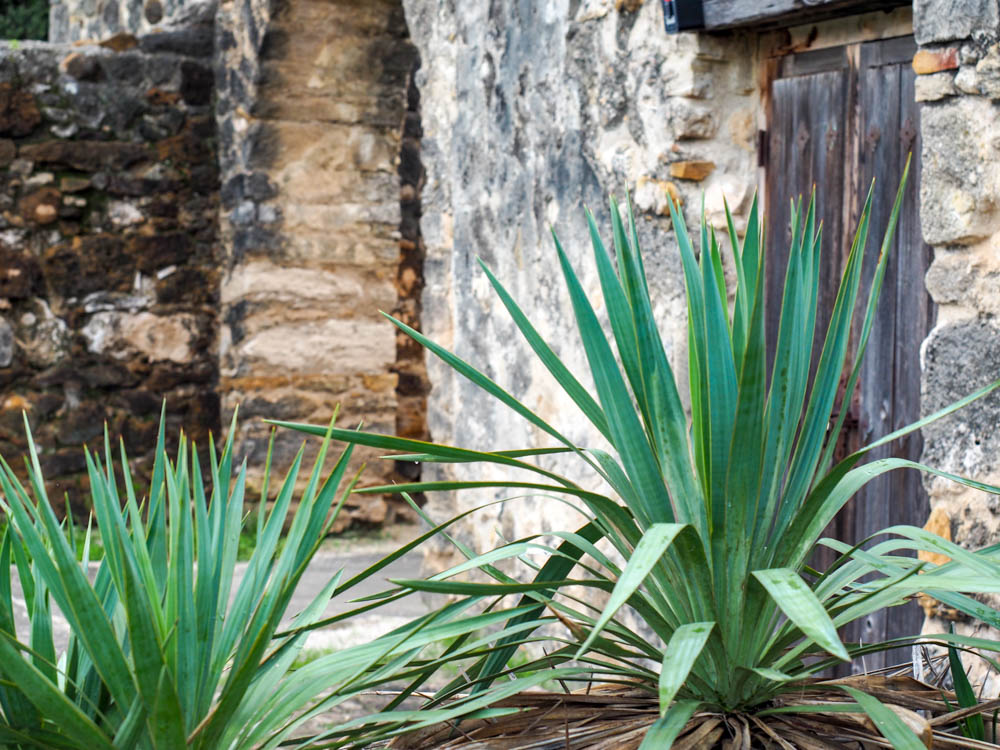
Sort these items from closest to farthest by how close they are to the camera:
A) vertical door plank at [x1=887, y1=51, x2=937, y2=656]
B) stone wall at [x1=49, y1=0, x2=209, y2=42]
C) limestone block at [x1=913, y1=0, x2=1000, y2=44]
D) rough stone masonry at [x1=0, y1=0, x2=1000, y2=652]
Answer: limestone block at [x1=913, y1=0, x2=1000, y2=44], rough stone masonry at [x1=0, y1=0, x2=1000, y2=652], vertical door plank at [x1=887, y1=51, x2=937, y2=656], stone wall at [x1=49, y1=0, x2=209, y2=42]

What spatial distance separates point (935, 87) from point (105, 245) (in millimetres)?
4272

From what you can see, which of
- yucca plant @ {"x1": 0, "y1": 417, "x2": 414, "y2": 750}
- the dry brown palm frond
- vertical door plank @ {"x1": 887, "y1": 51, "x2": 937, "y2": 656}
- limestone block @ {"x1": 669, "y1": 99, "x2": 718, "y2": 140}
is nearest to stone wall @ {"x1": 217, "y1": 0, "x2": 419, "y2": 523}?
limestone block @ {"x1": 669, "y1": 99, "x2": 718, "y2": 140}

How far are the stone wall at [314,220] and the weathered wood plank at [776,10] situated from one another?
281cm

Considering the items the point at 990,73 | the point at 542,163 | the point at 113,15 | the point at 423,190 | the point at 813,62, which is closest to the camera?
the point at 990,73

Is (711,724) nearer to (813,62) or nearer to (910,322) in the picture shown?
(910,322)

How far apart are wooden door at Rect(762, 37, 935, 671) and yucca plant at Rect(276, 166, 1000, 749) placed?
3.08 feet

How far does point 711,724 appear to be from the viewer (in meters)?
1.42

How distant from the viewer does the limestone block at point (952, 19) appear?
2.07m

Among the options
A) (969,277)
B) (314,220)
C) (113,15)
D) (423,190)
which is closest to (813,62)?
(969,277)

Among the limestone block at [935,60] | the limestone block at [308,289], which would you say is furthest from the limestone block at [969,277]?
the limestone block at [308,289]

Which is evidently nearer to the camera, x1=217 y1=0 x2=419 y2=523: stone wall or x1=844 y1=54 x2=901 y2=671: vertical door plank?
x1=844 y1=54 x2=901 y2=671: vertical door plank

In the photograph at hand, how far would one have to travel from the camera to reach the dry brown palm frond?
1.40 metres

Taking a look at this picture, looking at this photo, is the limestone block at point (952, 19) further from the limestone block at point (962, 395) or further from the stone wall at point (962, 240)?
the limestone block at point (962, 395)

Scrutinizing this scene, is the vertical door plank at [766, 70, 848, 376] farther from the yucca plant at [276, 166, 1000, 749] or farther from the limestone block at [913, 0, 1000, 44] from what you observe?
the yucca plant at [276, 166, 1000, 749]
